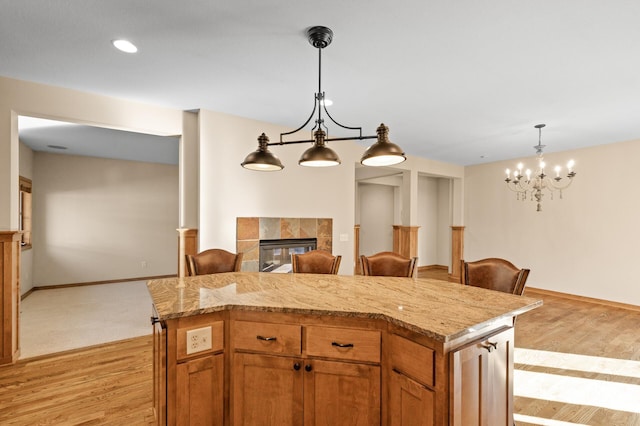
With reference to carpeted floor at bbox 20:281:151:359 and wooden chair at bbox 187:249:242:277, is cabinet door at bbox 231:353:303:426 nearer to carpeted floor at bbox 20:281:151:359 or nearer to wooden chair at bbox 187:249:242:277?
wooden chair at bbox 187:249:242:277

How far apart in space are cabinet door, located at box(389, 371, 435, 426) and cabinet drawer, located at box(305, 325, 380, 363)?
5.4 inches

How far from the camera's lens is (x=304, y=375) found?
63.5 inches

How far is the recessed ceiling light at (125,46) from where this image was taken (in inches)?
91.5

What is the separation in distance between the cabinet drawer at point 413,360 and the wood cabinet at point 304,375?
93 millimetres

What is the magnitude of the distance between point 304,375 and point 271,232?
2.80 m

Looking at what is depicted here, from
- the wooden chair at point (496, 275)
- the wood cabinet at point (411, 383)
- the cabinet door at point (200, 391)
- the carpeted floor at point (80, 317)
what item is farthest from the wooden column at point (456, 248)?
the cabinet door at point (200, 391)

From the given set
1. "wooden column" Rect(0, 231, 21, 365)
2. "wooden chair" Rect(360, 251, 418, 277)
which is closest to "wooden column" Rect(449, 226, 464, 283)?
"wooden chair" Rect(360, 251, 418, 277)

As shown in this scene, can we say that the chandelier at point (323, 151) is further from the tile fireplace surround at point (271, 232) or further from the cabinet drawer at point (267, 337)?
the tile fireplace surround at point (271, 232)

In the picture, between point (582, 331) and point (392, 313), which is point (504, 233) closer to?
point (582, 331)

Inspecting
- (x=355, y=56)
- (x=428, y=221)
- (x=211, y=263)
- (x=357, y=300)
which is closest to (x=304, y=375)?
(x=357, y=300)

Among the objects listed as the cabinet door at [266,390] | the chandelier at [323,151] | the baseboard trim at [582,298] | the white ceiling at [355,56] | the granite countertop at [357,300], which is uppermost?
the white ceiling at [355,56]

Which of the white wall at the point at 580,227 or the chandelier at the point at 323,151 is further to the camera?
the white wall at the point at 580,227

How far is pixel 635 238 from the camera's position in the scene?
4992 millimetres

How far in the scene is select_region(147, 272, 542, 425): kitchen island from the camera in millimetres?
1443
